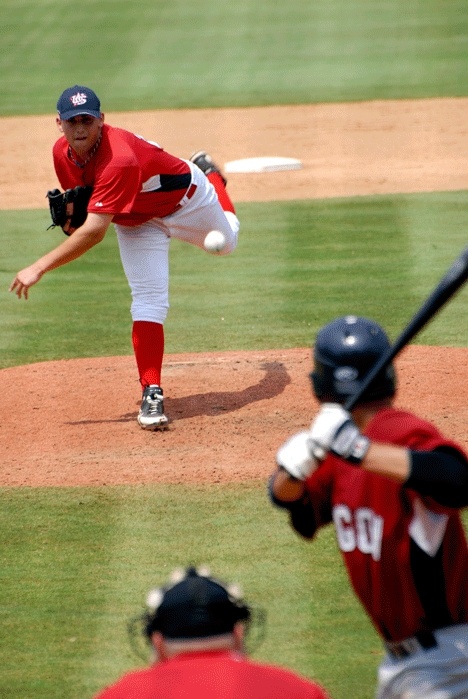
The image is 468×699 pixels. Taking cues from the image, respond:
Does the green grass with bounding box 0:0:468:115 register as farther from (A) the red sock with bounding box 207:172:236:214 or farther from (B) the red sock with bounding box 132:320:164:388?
(B) the red sock with bounding box 132:320:164:388

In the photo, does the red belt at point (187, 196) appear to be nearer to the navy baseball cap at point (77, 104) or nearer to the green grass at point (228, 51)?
the navy baseball cap at point (77, 104)

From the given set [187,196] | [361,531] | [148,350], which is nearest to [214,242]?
[187,196]

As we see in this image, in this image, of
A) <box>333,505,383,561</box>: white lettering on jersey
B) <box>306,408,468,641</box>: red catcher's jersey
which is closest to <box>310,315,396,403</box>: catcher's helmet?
<box>306,408,468,641</box>: red catcher's jersey

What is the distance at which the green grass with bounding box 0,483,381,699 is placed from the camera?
4.92 m

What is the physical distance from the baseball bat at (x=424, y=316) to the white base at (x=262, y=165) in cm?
1265

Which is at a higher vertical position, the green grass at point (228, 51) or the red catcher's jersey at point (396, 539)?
the red catcher's jersey at point (396, 539)

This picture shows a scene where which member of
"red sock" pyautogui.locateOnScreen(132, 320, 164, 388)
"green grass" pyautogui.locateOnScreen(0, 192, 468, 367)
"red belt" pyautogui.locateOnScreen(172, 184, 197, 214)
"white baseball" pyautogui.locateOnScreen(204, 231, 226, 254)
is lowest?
"green grass" pyautogui.locateOnScreen(0, 192, 468, 367)

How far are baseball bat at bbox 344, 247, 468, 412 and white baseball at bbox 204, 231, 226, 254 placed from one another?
14.2 feet

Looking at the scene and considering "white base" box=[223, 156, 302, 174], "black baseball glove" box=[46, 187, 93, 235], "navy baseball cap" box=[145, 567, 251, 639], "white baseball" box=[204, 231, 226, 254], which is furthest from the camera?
"white base" box=[223, 156, 302, 174]

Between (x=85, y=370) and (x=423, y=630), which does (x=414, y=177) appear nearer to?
(x=85, y=370)

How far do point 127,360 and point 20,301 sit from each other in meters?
2.27

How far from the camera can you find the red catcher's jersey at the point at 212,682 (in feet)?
8.54

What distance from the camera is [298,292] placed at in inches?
425

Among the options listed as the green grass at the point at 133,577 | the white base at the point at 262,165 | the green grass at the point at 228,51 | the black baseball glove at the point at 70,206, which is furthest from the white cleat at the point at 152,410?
the green grass at the point at 228,51
